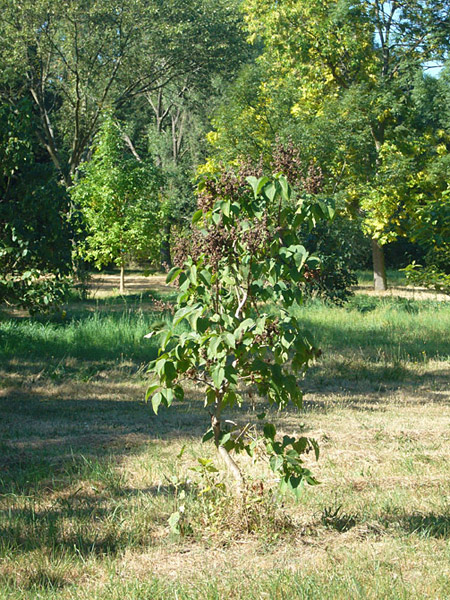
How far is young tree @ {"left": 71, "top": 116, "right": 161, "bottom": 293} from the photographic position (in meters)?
19.6

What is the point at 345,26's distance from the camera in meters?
19.9

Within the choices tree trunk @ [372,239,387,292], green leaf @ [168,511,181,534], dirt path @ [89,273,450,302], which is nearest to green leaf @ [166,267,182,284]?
green leaf @ [168,511,181,534]

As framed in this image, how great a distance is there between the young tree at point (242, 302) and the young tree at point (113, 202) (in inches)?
621

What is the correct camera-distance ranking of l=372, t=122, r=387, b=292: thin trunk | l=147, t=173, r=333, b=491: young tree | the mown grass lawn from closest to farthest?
the mown grass lawn
l=147, t=173, r=333, b=491: young tree
l=372, t=122, r=387, b=292: thin trunk

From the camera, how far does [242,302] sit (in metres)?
3.83

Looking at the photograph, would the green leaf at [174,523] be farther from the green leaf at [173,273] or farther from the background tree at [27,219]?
the background tree at [27,219]

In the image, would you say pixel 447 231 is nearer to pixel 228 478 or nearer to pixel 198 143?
pixel 228 478

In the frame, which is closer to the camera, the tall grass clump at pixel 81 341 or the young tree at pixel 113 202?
the tall grass clump at pixel 81 341

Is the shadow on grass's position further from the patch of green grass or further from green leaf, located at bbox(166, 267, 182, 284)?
the patch of green grass

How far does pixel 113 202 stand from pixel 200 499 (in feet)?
55.3

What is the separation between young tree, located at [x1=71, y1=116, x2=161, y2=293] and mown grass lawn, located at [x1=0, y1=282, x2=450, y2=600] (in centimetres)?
1093

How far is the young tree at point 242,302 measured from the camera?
3.50 meters

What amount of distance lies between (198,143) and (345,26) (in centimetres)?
1411

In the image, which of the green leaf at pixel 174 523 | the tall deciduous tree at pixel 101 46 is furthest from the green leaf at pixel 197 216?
the tall deciduous tree at pixel 101 46
